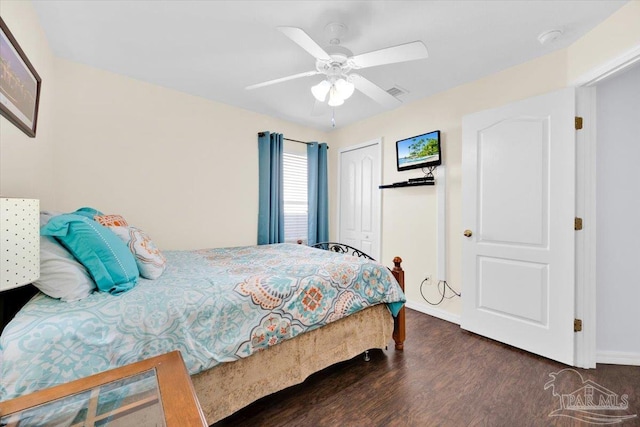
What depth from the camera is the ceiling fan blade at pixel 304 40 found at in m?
1.43

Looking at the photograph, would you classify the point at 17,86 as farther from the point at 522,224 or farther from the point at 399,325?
the point at 522,224

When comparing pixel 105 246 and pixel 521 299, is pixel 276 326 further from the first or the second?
pixel 521 299

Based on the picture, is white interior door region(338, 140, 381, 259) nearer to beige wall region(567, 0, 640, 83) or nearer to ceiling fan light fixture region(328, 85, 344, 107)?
ceiling fan light fixture region(328, 85, 344, 107)

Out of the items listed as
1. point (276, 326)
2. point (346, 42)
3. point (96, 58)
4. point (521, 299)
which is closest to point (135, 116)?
point (96, 58)

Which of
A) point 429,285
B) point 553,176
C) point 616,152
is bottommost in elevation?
point 429,285

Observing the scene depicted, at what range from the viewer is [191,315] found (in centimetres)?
127

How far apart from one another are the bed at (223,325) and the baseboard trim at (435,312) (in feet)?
2.92

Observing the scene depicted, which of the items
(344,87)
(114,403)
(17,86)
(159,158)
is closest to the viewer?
(114,403)

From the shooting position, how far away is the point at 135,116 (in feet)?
8.80

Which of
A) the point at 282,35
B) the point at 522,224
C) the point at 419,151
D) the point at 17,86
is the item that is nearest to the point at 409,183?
the point at 419,151

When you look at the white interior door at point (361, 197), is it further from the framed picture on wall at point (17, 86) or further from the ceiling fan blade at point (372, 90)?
the framed picture on wall at point (17, 86)

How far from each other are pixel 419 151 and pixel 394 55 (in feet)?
5.43

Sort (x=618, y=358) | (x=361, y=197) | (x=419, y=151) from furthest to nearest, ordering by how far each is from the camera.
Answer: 1. (x=361, y=197)
2. (x=419, y=151)
3. (x=618, y=358)

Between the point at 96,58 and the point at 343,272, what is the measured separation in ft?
9.35
